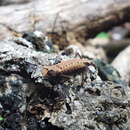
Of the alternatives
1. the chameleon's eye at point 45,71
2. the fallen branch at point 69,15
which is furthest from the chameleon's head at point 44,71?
the fallen branch at point 69,15

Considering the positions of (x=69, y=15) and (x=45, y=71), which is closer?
(x=45, y=71)

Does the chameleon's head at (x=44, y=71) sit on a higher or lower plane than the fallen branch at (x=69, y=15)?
higher

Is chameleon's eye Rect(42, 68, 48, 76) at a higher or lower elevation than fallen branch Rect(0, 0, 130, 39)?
higher

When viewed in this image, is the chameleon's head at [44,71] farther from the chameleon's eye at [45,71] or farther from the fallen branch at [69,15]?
the fallen branch at [69,15]

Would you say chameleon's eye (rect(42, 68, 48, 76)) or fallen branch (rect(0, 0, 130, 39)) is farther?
fallen branch (rect(0, 0, 130, 39))

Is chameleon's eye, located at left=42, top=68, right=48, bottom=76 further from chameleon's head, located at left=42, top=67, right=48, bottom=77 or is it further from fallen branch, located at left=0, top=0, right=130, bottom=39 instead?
fallen branch, located at left=0, top=0, right=130, bottom=39

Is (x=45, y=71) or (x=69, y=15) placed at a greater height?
(x=45, y=71)

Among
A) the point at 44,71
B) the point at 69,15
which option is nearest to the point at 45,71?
the point at 44,71

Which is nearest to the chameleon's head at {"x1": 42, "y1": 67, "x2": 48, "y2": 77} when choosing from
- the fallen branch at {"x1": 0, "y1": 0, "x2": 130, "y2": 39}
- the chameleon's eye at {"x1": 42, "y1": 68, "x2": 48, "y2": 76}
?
Result: the chameleon's eye at {"x1": 42, "y1": 68, "x2": 48, "y2": 76}

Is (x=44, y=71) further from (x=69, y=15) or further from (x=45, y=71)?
(x=69, y=15)

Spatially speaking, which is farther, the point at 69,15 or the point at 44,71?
the point at 69,15

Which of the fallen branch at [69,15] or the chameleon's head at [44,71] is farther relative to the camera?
the fallen branch at [69,15]

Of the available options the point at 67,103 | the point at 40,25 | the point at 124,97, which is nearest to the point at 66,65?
the point at 67,103
